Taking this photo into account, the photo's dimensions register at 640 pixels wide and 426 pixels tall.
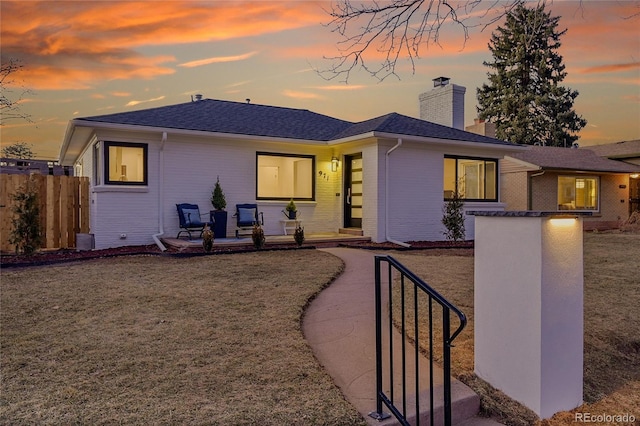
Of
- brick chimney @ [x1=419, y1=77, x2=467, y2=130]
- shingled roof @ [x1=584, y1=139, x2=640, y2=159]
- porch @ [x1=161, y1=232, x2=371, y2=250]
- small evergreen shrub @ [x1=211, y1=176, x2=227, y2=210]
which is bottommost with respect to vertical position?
porch @ [x1=161, y1=232, x2=371, y2=250]

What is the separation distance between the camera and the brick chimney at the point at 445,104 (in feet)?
52.0

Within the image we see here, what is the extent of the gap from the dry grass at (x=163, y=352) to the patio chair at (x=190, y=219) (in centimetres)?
378

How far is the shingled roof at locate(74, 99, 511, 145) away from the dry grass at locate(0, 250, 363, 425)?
17.2 feet

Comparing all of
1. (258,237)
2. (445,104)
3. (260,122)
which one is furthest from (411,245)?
(445,104)

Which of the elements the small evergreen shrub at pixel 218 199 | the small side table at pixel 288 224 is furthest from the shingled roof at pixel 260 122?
the small side table at pixel 288 224

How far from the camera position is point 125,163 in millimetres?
12680

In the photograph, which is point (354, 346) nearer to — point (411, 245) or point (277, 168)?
point (411, 245)

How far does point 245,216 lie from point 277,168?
3068mm

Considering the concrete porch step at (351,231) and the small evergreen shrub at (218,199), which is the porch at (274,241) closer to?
the concrete porch step at (351,231)

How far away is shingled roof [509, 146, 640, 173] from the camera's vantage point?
59.1 feet

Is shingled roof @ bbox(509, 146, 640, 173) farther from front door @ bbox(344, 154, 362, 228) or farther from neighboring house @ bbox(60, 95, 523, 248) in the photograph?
front door @ bbox(344, 154, 362, 228)

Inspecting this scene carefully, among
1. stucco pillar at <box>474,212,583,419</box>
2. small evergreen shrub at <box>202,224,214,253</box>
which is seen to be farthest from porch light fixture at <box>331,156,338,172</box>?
stucco pillar at <box>474,212,583,419</box>

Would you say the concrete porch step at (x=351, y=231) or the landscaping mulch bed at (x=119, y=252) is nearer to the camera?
the landscaping mulch bed at (x=119, y=252)

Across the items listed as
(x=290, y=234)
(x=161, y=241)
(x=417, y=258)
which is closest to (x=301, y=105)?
(x=290, y=234)
